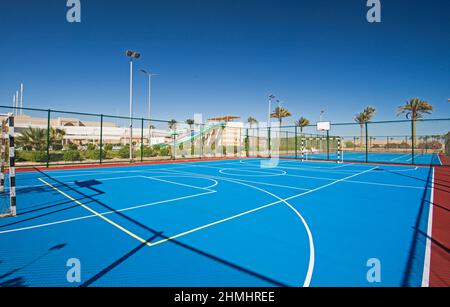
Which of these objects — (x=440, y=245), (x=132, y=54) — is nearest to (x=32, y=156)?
(x=132, y=54)

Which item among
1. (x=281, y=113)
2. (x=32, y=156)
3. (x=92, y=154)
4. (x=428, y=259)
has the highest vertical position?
(x=281, y=113)

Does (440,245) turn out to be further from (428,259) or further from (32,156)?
(32,156)

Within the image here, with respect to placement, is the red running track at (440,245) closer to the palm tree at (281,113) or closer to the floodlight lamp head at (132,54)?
the floodlight lamp head at (132,54)

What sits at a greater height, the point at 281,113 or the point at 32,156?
the point at 281,113

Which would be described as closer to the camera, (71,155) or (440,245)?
(440,245)

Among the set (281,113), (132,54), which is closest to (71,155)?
(132,54)

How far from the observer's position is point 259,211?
7105mm

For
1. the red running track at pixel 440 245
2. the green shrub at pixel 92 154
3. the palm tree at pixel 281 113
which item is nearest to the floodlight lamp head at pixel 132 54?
the green shrub at pixel 92 154

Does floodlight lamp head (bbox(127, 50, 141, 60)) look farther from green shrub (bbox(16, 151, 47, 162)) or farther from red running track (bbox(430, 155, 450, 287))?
red running track (bbox(430, 155, 450, 287))

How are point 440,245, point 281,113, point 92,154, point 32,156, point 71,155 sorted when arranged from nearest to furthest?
point 440,245 < point 32,156 < point 71,155 < point 92,154 < point 281,113

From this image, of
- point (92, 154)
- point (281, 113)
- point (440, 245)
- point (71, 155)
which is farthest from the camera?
point (281, 113)

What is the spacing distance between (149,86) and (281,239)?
32.5m

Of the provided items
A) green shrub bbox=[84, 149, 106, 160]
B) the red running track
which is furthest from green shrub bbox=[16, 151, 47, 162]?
the red running track

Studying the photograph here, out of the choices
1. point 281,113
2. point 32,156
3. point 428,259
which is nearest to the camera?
point 428,259
